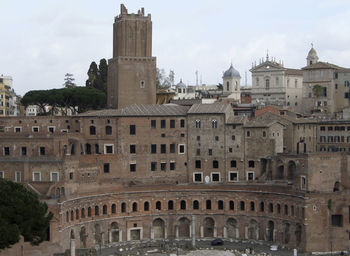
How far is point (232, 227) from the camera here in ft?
254

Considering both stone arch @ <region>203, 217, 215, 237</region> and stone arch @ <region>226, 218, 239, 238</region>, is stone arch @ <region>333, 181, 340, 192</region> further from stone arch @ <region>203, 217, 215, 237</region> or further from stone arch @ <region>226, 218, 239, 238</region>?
stone arch @ <region>203, 217, 215, 237</region>

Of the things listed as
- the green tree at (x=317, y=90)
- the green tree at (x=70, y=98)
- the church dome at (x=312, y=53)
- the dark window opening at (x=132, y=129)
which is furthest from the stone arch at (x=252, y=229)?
the church dome at (x=312, y=53)

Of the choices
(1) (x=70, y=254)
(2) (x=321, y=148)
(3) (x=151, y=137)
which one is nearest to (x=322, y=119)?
(2) (x=321, y=148)

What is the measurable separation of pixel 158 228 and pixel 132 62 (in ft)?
64.1

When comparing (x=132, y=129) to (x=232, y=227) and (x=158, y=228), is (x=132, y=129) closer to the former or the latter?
(x=158, y=228)

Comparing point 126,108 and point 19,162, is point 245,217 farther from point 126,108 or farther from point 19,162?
point 19,162

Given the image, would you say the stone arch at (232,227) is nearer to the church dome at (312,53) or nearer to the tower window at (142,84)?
the tower window at (142,84)

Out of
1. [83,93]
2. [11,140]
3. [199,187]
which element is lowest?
[199,187]

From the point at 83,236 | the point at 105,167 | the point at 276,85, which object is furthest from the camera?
the point at 276,85

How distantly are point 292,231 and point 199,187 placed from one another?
11.3 m

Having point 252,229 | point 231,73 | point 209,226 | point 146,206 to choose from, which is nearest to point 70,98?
point 146,206

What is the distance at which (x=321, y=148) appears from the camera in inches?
3361

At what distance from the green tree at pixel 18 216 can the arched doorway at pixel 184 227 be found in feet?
72.8

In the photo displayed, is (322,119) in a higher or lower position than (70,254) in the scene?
higher
